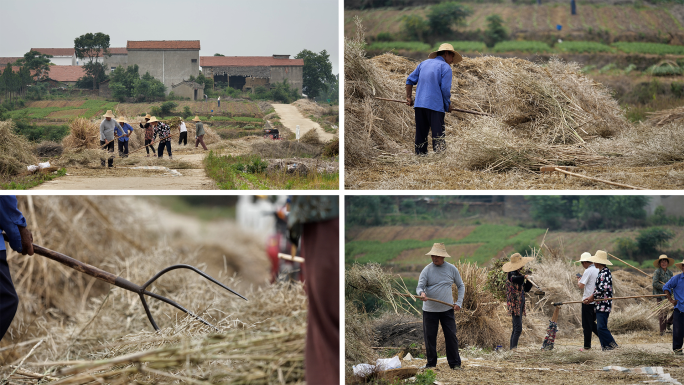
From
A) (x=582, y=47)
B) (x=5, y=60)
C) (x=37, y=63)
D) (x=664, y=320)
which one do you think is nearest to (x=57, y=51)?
(x=37, y=63)

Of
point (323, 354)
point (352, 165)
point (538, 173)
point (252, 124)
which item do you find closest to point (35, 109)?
point (252, 124)

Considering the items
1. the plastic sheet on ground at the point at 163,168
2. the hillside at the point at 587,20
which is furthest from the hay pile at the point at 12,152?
the hillside at the point at 587,20

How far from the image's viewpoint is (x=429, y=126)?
600cm

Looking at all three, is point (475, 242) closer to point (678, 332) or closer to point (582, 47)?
point (678, 332)

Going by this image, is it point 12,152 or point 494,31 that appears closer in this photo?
point 12,152

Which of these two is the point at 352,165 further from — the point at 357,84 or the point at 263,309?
the point at 263,309

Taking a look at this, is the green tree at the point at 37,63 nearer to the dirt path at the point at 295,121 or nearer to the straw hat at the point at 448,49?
the dirt path at the point at 295,121

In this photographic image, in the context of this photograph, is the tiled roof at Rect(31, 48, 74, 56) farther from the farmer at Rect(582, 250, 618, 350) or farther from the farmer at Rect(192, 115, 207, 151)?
the farmer at Rect(582, 250, 618, 350)

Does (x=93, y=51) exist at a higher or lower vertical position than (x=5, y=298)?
higher

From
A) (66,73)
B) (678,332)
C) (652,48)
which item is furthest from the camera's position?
(652,48)

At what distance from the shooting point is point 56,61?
21.2ft

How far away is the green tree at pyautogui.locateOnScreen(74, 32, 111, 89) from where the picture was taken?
629 centimetres

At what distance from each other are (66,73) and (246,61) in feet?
7.69

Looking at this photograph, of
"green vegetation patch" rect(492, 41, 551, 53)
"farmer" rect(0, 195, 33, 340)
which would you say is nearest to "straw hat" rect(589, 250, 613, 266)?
"farmer" rect(0, 195, 33, 340)
